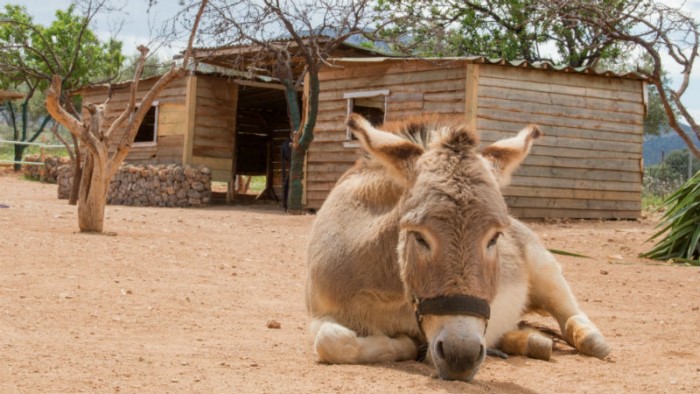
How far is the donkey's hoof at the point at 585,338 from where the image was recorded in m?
4.68

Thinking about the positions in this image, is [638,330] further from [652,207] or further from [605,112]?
[652,207]

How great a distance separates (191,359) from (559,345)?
2.46 m

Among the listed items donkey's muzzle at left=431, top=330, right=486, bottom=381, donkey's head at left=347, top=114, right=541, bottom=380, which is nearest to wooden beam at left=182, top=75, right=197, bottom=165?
donkey's head at left=347, top=114, right=541, bottom=380

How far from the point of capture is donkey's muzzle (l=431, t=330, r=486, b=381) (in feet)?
10.4

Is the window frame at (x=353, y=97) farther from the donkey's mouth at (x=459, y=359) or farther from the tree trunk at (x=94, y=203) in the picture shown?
the donkey's mouth at (x=459, y=359)

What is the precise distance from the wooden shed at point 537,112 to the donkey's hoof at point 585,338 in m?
11.6

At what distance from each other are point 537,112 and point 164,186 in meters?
10.4

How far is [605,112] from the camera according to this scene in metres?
18.1

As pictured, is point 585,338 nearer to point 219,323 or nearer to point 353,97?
point 219,323

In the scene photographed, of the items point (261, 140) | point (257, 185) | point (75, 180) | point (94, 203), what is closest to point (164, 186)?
point (75, 180)

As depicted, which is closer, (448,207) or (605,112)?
(448,207)

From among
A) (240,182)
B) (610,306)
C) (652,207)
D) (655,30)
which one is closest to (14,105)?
(240,182)

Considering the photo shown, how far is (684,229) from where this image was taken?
1101 cm

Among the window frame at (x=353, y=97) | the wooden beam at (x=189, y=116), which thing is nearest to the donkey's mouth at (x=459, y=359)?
the window frame at (x=353, y=97)
